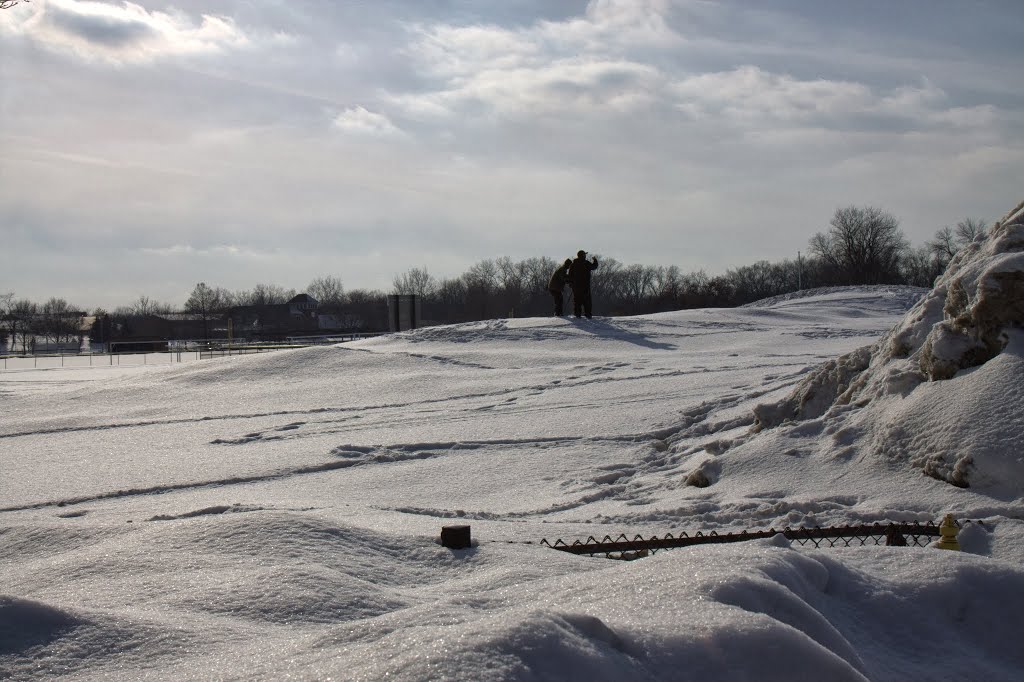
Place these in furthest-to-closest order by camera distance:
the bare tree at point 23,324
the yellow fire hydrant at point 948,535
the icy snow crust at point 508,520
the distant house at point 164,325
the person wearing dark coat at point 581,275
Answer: the distant house at point 164,325 → the bare tree at point 23,324 → the person wearing dark coat at point 581,275 → the yellow fire hydrant at point 948,535 → the icy snow crust at point 508,520

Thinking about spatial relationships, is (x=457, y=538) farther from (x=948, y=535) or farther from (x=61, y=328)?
(x=61, y=328)

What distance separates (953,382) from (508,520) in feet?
11.1

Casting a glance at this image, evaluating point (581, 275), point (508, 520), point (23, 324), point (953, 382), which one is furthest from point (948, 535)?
point (23, 324)

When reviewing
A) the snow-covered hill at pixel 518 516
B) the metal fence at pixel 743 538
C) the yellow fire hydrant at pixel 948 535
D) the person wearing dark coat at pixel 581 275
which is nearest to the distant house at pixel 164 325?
the person wearing dark coat at pixel 581 275

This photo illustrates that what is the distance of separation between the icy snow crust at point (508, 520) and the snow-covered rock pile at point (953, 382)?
0.09ft

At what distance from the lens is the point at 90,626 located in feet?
8.97

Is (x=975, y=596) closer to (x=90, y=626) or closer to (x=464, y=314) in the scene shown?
(x=90, y=626)

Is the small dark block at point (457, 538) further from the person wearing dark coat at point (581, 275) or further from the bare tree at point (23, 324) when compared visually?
the bare tree at point (23, 324)

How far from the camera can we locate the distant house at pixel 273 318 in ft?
220

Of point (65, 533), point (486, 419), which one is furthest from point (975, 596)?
point (486, 419)

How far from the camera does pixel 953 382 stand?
6453 millimetres

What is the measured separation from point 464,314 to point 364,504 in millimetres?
59775

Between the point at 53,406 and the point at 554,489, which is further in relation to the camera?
the point at 53,406

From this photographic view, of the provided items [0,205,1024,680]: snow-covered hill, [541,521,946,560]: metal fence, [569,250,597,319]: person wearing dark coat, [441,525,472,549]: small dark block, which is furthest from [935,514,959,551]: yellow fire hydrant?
[569,250,597,319]: person wearing dark coat
